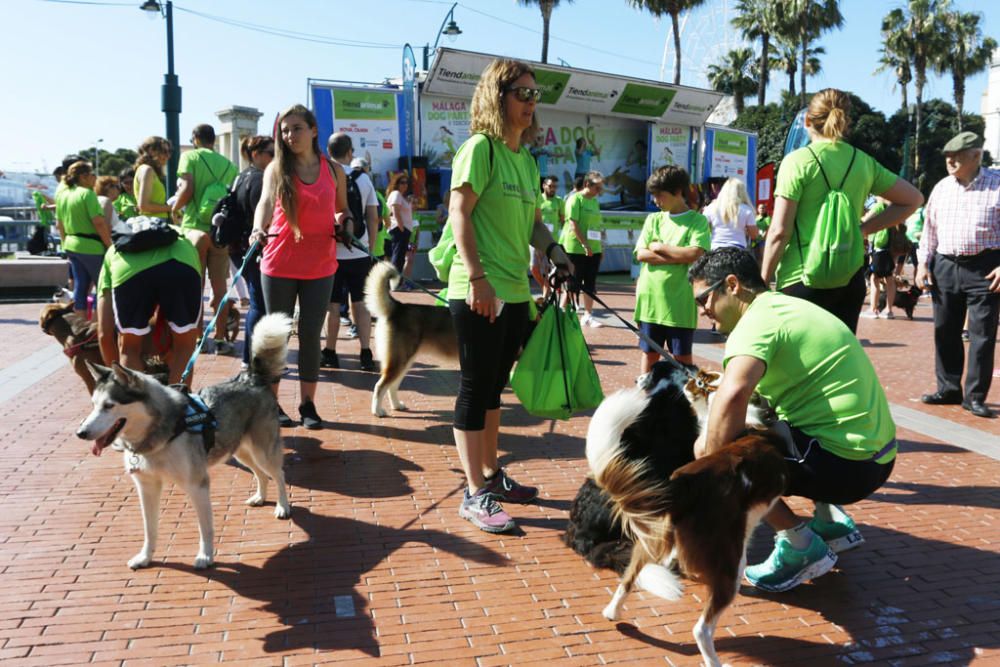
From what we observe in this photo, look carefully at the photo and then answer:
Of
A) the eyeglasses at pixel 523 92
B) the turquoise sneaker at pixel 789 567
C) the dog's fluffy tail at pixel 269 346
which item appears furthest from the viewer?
the dog's fluffy tail at pixel 269 346

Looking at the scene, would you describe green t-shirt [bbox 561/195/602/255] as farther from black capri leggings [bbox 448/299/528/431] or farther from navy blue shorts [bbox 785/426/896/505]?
navy blue shorts [bbox 785/426/896/505]

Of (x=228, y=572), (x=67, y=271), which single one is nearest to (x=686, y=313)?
(x=228, y=572)

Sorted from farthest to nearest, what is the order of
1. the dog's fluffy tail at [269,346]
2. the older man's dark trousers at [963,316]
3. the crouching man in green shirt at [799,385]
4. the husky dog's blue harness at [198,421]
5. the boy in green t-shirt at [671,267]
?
the older man's dark trousers at [963,316] < the boy in green t-shirt at [671,267] < the dog's fluffy tail at [269,346] < the husky dog's blue harness at [198,421] < the crouching man in green shirt at [799,385]

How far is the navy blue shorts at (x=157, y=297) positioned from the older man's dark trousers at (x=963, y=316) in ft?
19.3

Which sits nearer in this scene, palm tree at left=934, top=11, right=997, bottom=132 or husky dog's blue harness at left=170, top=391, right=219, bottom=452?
husky dog's blue harness at left=170, top=391, right=219, bottom=452

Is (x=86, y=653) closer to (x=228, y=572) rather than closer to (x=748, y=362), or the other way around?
(x=228, y=572)

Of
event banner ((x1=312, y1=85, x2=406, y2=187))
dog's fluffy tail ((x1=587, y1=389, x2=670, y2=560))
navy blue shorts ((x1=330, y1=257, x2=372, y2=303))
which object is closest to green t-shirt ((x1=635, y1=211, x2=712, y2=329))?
dog's fluffy tail ((x1=587, y1=389, x2=670, y2=560))

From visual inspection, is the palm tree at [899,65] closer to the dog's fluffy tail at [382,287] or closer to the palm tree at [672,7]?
the palm tree at [672,7]

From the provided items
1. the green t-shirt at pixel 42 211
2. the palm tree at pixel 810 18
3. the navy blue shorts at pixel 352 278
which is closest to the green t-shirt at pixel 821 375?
the navy blue shorts at pixel 352 278

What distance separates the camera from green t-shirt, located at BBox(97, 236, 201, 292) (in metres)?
4.80

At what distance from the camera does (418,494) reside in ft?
15.1

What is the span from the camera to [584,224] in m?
10.4

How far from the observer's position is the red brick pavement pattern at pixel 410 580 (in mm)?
2943

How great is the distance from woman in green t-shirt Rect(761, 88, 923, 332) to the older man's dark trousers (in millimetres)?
2337
